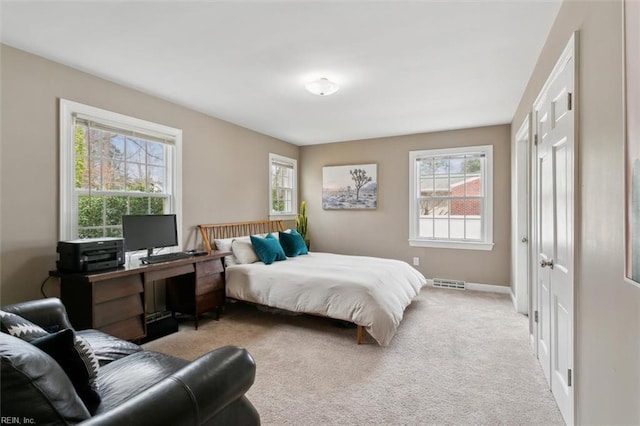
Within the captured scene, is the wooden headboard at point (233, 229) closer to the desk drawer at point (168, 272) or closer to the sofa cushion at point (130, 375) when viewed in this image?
the desk drawer at point (168, 272)

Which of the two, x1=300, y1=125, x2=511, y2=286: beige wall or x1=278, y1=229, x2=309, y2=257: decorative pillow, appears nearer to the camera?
x1=278, y1=229, x2=309, y2=257: decorative pillow

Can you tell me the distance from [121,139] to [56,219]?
101cm

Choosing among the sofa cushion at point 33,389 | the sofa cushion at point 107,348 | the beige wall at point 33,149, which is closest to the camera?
the sofa cushion at point 33,389

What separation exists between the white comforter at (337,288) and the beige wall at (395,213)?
3.97 ft

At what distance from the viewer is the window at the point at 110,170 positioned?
276 cm

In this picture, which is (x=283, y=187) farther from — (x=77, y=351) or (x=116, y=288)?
(x=77, y=351)

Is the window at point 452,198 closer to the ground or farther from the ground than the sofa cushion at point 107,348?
farther from the ground

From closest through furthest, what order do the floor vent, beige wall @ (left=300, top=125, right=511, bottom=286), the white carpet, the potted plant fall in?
the white carpet, beige wall @ (left=300, top=125, right=511, bottom=286), the floor vent, the potted plant

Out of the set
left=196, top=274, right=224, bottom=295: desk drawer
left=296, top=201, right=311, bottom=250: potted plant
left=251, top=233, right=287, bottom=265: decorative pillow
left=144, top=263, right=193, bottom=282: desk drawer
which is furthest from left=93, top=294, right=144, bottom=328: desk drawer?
left=296, top=201, right=311, bottom=250: potted plant

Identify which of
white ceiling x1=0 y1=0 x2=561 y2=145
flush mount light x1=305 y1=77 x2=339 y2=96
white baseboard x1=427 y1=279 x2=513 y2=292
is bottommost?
white baseboard x1=427 y1=279 x2=513 y2=292

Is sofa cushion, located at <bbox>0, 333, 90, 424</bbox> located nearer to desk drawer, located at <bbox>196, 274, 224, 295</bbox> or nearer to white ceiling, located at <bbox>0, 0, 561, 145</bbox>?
white ceiling, located at <bbox>0, 0, 561, 145</bbox>

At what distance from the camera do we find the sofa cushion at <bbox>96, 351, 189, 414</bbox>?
53.5 inches

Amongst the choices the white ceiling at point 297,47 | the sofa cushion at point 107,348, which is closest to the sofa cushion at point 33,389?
the sofa cushion at point 107,348

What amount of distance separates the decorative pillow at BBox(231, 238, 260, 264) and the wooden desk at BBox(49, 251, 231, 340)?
53cm
